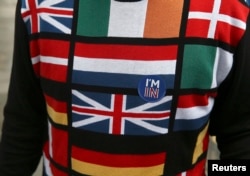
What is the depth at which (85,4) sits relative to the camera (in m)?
0.52

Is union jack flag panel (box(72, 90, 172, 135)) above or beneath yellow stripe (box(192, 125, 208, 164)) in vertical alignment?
above

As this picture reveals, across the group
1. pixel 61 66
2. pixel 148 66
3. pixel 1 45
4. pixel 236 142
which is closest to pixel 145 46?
pixel 148 66

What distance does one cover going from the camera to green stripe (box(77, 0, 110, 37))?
508 millimetres

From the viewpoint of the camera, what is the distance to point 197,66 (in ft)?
1.65

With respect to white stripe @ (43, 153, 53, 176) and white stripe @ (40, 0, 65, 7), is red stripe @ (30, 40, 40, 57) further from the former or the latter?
white stripe @ (43, 153, 53, 176)

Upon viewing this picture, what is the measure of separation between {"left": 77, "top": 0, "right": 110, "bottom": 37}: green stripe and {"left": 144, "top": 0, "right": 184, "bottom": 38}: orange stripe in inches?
2.4

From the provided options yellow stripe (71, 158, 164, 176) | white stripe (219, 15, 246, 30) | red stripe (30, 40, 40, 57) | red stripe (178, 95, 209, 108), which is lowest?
yellow stripe (71, 158, 164, 176)

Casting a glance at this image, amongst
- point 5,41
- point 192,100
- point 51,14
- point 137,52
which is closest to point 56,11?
point 51,14

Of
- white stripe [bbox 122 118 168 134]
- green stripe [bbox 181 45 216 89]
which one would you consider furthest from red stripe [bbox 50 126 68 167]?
green stripe [bbox 181 45 216 89]

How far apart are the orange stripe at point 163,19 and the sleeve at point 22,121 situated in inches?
8.5

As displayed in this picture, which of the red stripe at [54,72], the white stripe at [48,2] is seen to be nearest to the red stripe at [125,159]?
the red stripe at [54,72]

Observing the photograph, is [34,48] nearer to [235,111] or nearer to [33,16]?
[33,16]

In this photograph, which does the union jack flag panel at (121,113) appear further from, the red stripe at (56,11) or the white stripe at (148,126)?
the red stripe at (56,11)

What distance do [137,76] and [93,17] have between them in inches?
4.2
